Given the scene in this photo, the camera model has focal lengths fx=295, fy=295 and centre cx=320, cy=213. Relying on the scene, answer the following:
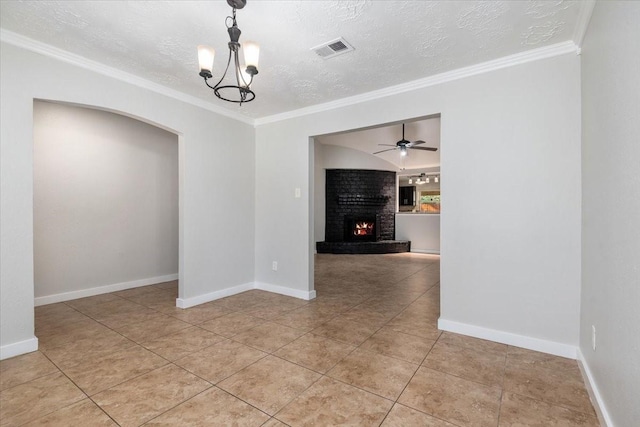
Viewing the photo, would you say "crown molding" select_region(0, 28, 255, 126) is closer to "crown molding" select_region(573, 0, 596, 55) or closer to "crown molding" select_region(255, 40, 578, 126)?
"crown molding" select_region(255, 40, 578, 126)

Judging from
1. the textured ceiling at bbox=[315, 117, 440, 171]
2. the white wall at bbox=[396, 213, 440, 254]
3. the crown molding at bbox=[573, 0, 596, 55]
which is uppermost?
the textured ceiling at bbox=[315, 117, 440, 171]

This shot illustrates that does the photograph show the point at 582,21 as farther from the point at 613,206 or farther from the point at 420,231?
the point at 420,231

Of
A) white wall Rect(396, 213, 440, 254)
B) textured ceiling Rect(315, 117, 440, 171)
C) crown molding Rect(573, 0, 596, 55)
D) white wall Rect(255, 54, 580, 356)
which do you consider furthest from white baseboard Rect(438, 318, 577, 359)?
white wall Rect(396, 213, 440, 254)

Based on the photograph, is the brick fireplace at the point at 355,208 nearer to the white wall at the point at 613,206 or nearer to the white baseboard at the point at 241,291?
the white baseboard at the point at 241,291

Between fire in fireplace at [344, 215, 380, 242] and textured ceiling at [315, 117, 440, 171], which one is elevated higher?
textured ceiling at [315, 117, 440, 171]

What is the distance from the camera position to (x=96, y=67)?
8.93 ft

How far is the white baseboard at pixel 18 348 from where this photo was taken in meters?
2.25

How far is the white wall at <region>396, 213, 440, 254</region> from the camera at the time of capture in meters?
8.07

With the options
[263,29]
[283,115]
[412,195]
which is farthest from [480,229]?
[412,195]

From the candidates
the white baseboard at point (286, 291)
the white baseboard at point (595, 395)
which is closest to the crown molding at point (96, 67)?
the white baseboard at point (286, 291)

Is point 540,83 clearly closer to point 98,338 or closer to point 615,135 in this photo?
point 615,135

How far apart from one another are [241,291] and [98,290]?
1954 mm

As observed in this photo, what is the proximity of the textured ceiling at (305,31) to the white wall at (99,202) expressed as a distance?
171 centimetres

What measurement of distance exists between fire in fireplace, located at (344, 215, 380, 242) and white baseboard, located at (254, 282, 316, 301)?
4.38m
